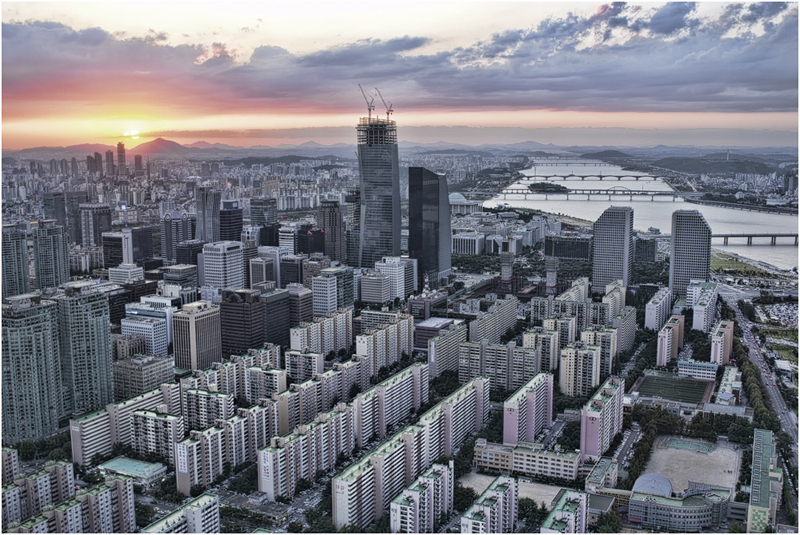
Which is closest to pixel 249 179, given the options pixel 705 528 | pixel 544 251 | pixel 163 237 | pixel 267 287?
pixel 163 237

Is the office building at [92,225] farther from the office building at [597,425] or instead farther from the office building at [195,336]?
the office building at [597,425]

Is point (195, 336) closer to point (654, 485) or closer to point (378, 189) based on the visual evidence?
point (654, 485)

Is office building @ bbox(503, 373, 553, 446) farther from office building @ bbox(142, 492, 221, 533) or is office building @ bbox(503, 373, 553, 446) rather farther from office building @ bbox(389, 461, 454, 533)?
office building @ bbox(142, 492, 221, 533)

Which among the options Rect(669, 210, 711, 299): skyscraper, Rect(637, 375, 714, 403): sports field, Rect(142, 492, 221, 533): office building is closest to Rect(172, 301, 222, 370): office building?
Rect(142, 492, 221, 533): office building

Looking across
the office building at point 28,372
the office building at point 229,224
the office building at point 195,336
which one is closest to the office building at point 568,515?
the office building at point 28,372

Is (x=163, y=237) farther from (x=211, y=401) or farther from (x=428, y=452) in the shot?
(x=428, y=452)

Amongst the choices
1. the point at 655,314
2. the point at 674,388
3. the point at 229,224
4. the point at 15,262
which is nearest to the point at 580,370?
the point at 674,388
